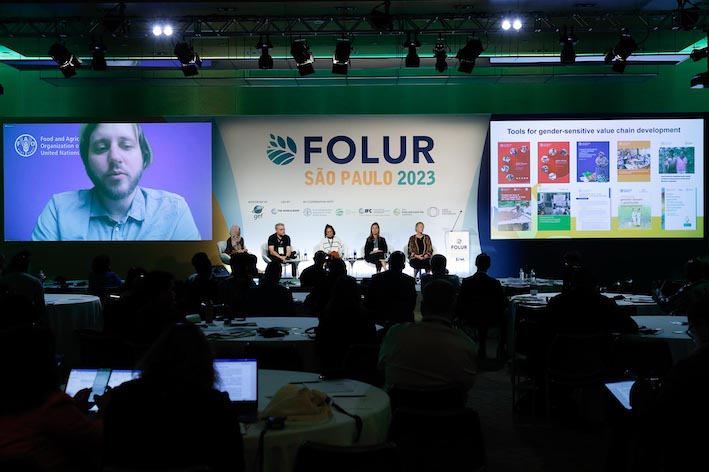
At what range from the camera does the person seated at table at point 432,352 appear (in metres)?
3.59

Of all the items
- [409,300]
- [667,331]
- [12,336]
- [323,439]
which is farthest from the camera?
[409,300]

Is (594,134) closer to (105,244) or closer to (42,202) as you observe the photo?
(105,244)

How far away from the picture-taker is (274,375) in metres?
3.95

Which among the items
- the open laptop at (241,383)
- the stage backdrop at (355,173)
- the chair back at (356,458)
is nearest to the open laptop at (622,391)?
the chair back at (356,458)

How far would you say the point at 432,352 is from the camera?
11.8ft

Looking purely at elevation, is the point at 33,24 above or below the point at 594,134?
above

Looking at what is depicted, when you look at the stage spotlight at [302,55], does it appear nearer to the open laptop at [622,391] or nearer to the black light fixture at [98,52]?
the black light fixture at [98,52]

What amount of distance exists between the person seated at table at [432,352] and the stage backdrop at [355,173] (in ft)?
31.3

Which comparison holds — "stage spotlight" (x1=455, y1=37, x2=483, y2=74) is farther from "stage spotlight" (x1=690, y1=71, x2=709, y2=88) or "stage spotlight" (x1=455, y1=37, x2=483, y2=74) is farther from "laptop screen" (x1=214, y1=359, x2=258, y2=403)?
"laptop screen" (x1=214, y1=359, x2=258, y2=403)

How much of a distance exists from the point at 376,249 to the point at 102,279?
218 inches

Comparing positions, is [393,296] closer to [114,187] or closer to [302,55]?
[302,55]

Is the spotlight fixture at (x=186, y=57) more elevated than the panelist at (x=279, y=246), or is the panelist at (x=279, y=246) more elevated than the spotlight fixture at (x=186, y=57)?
the spotlight fixture at (x=186, y=57)

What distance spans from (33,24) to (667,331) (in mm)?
10240

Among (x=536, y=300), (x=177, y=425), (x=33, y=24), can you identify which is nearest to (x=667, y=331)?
(x=536, y=300)
